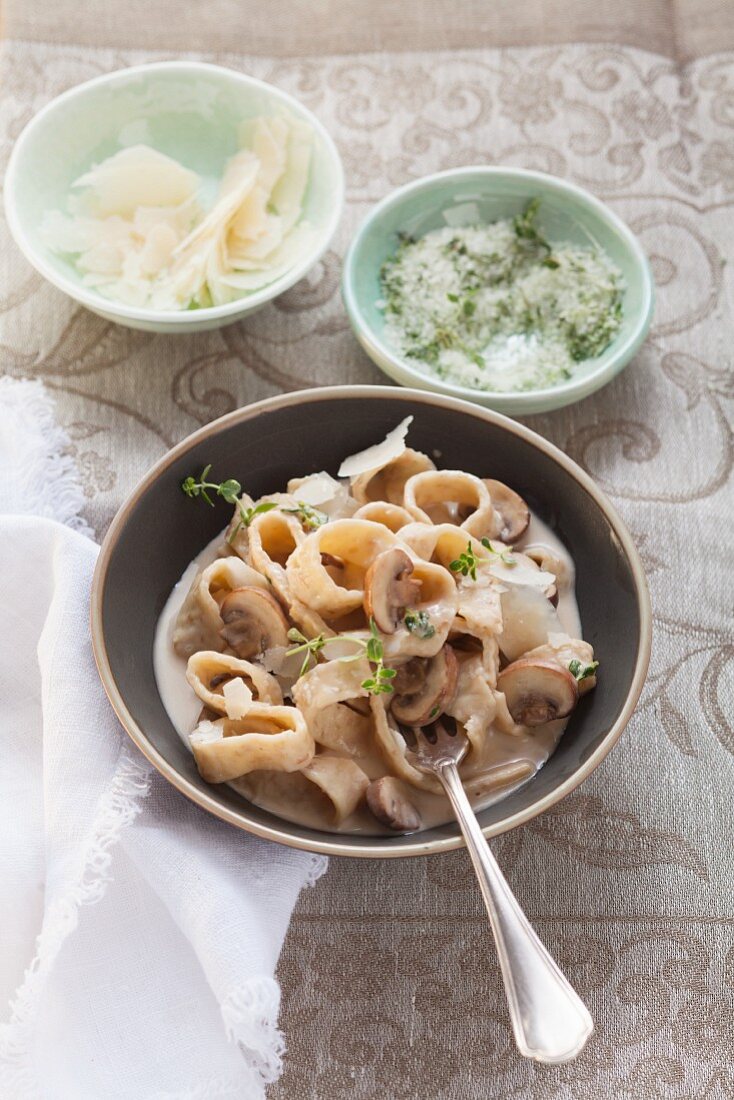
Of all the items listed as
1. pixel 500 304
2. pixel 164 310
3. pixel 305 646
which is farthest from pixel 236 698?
pixel 500 304

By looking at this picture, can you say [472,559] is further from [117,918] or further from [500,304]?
[500,304]

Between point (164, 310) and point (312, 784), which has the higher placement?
point (164, 310)

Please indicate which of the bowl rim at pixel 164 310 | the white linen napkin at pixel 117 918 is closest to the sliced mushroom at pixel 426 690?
the white linen napkin at pixel 117 918

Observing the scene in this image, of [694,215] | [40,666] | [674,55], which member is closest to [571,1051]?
[40,666]

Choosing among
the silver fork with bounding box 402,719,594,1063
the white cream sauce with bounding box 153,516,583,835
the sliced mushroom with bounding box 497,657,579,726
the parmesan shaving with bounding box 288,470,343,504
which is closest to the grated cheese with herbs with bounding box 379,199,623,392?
the parmesan shaving with bounding box 288,470,343,504

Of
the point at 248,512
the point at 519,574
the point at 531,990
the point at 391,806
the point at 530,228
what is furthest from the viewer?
the point at 530,228

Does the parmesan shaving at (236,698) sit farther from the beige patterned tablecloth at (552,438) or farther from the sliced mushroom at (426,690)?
the beige patterned tablecloth at (552,438)
